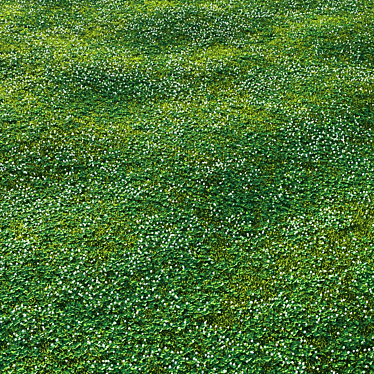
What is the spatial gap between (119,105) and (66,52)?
5.06 meters

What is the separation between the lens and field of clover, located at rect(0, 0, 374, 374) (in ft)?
35.8

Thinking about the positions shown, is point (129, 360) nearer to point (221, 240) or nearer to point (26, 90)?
point (221, 240)

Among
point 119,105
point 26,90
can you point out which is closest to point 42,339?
point 119,105

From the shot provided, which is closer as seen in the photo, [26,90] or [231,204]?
[231,204]

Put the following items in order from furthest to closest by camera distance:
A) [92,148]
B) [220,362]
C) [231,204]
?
[92,148] → [231,204] → [220,362]

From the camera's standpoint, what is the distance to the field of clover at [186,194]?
10906mm

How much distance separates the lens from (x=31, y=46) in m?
21.5

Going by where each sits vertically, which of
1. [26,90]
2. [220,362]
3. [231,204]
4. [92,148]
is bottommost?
[220,362]

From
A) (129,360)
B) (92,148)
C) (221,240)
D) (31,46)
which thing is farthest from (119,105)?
(129,360)

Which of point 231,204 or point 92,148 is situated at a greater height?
point 92,148

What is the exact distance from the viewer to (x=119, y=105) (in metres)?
18.6

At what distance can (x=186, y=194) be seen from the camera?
14609 mm

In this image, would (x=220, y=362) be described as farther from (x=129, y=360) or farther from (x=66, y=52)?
(x=66, y=52)


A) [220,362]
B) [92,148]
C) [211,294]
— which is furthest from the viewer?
[92,148]
